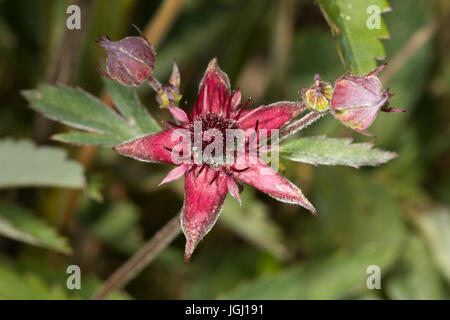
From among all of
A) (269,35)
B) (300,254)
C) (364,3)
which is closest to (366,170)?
(300,254)

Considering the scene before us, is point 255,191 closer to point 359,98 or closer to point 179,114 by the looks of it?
point 179,114

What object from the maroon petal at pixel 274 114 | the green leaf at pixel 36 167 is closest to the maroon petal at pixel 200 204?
the maroon petal at pixel 274 114

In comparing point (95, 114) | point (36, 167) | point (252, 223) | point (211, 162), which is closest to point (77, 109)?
point (95, 114)

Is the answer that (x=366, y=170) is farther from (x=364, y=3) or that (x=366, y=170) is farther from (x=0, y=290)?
(x=0, y=290)

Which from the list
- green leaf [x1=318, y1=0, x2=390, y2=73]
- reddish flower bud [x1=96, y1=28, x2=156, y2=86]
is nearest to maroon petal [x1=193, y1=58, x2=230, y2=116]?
reddish flower bud [x1=96, y1=28, x2=156, y2=86]

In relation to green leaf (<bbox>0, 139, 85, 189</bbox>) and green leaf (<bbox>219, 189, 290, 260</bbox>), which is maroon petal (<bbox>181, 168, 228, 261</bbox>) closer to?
green leaf (<bbox>0, 139, 85, 189</bbox>)

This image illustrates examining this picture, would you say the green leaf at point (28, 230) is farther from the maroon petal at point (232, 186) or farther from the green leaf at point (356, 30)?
the green leaf at point (356, 30)
